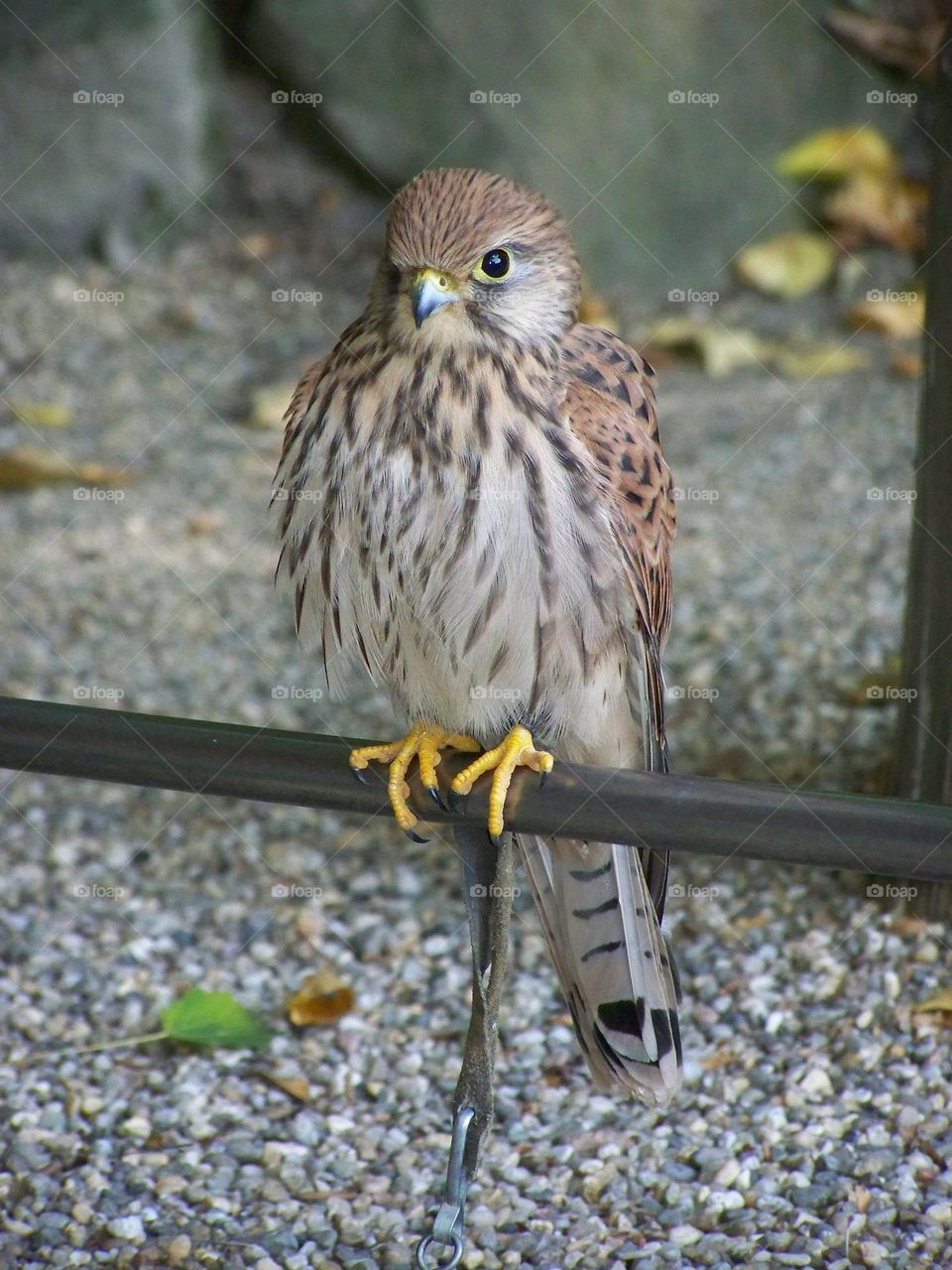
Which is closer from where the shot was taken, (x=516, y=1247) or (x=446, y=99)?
(x=516, y=1247)

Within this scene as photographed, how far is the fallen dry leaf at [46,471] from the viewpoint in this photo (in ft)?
15.8

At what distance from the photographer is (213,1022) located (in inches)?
114

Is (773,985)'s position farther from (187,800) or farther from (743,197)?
(743,197)

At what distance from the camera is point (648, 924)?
242 cm

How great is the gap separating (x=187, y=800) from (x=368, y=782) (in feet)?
5.95

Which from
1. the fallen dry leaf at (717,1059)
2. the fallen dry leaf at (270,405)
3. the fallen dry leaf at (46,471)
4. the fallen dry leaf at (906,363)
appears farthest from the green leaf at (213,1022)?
the fallen dry leaf at (906,363)

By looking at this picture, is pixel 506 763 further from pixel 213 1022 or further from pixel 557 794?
pixel 213 1022

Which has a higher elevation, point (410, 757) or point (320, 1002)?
point (410, 757)

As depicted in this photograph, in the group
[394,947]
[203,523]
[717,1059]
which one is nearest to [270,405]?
[203,523]

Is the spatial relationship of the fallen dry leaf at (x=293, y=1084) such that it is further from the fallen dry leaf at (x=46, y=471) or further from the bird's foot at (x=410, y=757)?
the fallen dry leaf at (x=46, y=471)

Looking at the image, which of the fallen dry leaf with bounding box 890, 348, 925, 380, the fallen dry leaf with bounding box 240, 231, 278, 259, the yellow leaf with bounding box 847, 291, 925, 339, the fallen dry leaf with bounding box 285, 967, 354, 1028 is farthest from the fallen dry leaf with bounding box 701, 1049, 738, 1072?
the fallen dry leaf with bounding box 240, 231, 278, 259

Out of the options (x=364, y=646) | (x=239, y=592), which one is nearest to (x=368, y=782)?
(x=364, y=646)

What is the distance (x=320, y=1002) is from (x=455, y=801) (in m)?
1.00

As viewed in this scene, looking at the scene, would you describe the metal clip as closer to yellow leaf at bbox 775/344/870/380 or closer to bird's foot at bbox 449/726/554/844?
bird's foot at bbox 449/726/554/844
